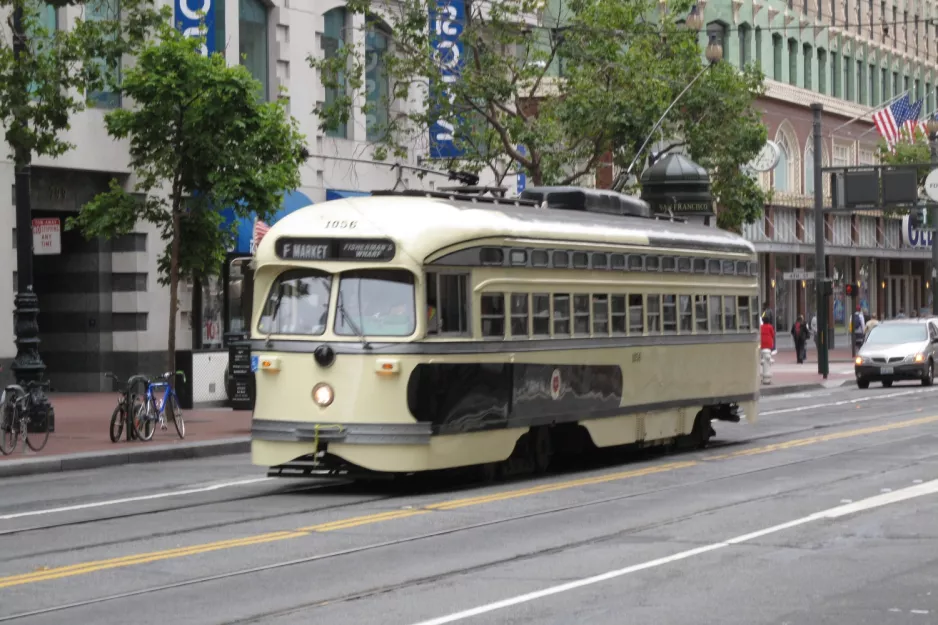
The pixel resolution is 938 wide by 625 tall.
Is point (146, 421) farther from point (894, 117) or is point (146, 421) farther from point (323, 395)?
point (894, 117)

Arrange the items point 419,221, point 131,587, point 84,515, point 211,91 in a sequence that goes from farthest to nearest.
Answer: point 211,91 < point 419,221 < point 84,515 < point 131,587

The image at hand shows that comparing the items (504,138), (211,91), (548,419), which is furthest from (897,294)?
(548,419)

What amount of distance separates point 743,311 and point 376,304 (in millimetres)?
8595

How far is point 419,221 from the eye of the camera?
17281mm

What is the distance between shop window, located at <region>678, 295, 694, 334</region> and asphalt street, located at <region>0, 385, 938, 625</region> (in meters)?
1.91

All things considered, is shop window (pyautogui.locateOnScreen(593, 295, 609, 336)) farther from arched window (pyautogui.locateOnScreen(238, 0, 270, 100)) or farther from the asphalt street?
arched window (pyautogui.locateOnScreen(238, 0, 270, 100))

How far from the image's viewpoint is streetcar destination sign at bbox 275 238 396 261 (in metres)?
17.0

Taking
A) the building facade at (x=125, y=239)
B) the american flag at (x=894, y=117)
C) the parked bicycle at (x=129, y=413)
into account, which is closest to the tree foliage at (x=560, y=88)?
the building facade at (x=125, y=239)

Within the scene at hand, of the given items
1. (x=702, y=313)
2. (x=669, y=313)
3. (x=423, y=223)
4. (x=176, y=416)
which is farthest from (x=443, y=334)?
(x=176, y=416)

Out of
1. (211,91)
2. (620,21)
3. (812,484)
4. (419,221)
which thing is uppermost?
(620,21)

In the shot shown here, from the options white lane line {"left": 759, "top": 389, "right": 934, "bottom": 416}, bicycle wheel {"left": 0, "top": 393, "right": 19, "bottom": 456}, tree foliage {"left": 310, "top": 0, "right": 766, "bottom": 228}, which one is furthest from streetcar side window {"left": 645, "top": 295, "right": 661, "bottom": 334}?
tree foliage {"left": 310, "top": 0, "right": 766, "bottom": 228}

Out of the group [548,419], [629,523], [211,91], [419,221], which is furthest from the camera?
[211,91]

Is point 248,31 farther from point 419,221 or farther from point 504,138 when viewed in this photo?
point 419,221

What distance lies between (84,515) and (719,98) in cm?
2824
